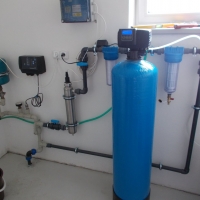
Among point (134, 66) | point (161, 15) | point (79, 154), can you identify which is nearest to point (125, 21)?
point (161, 15)

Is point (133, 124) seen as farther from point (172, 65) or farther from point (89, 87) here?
point (89, 87)

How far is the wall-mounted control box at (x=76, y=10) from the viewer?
1278 millimetres

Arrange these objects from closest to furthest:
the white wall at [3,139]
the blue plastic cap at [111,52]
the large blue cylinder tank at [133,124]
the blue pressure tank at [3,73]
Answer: the large blue cylinder tank at [133,124]
the blue plastic cap at [111,52]
the blue pressure tank at [3,73]
the white wall at [3,139]

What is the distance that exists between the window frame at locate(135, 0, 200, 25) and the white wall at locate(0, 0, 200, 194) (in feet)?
0.60

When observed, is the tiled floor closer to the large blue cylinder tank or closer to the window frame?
the large blue cylinder tank

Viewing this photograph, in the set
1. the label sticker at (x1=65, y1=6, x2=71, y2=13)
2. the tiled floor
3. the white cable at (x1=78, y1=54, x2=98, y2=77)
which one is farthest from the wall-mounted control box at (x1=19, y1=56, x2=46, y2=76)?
the tiled floor

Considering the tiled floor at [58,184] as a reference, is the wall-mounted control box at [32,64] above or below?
above

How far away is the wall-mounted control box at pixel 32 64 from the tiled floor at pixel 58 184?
34.2 inches

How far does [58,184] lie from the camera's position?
1647 millimetres

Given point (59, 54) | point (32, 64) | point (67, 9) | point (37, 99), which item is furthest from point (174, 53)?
point (37, 99)

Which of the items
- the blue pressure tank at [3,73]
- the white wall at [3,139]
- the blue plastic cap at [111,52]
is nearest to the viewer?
the blue plastic cap at [111,52]

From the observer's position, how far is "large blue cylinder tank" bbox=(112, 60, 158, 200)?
3.43 feet

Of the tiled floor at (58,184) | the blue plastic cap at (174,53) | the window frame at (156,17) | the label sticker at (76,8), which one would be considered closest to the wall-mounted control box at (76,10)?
the label sticker at (76,8)

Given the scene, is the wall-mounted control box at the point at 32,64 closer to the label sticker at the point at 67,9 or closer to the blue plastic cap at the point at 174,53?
the label sticker at the point at 67,9
